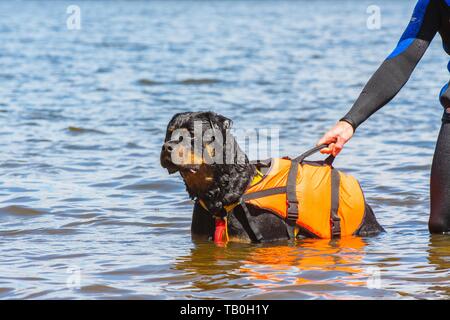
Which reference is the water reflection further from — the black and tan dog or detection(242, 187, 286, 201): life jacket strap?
detection(242, 187, 286, 201): life jacket strap

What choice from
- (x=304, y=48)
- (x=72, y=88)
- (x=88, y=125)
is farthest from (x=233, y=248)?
(x=304, y=48)

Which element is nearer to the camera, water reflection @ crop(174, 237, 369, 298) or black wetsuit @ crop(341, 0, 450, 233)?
water reflection @ crop(174, 237, 369, 298)

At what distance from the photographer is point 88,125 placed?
1270 centimetres

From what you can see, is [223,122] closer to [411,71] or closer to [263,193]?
[263,193]

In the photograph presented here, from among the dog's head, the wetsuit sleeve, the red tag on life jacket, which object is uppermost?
the wetsuit sleeve

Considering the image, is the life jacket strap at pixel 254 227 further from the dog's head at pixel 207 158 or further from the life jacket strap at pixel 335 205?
the life jacket strap at pixel 335 205

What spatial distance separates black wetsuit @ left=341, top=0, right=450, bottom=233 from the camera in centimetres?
600

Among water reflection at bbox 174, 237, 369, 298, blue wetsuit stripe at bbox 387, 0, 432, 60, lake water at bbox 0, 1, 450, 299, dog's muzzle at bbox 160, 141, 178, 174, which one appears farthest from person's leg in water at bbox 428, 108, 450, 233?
dog's muzzle at bbox 160, 141, 178, 174

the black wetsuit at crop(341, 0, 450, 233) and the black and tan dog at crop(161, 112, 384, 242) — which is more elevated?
the black wetsuit at crop(341, 0, 450, 233)

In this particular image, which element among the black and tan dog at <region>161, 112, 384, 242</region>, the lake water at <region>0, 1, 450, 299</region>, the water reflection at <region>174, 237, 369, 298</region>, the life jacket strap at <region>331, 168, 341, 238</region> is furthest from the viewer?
the life jacket strap at <region>331, 168, 341, 238</region>

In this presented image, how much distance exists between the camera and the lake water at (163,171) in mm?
5797

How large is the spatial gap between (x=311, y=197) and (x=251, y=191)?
43 cm

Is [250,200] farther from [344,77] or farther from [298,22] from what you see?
[298,22]

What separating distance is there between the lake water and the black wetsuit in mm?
560
